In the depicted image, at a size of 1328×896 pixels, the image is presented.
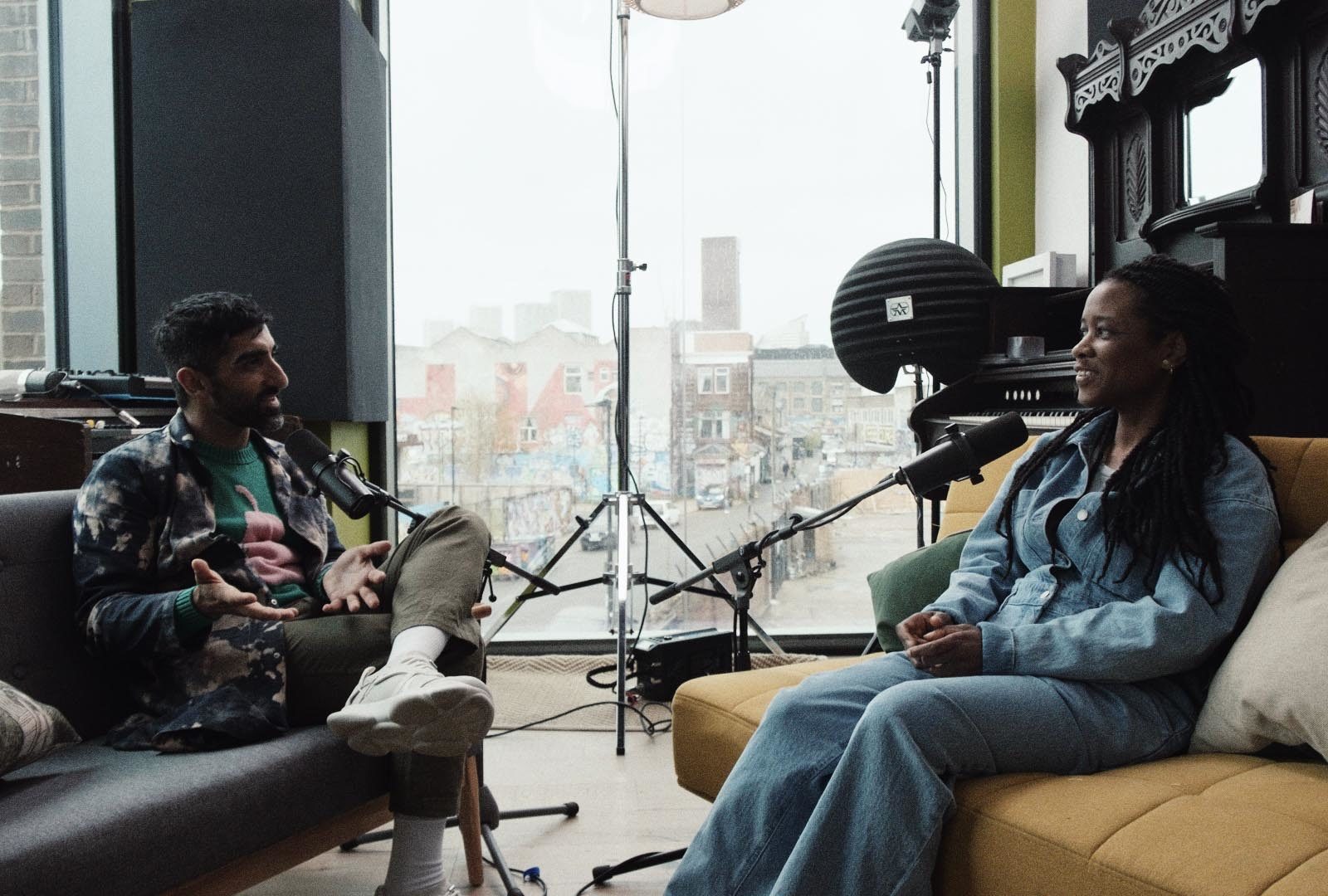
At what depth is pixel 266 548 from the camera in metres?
1.91

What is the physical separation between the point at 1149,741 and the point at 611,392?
268 centimetres

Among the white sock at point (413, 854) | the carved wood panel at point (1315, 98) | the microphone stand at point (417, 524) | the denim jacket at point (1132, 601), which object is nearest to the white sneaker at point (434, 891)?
the white sock at point (413, 854)

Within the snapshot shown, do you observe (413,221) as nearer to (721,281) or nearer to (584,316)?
(584,316)

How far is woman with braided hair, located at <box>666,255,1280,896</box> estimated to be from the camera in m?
1.34

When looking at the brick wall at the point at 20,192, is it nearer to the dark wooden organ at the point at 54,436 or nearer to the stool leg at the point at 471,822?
the dark wooden organ at the point at 54,436

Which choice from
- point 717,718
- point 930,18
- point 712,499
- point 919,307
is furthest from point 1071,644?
point 930,18

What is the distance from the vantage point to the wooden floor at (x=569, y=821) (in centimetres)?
199

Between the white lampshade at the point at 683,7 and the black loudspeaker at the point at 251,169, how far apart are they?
0.96 m

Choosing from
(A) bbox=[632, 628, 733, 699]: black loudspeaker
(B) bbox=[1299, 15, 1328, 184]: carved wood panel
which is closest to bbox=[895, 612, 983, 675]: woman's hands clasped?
(B) bbox=[1299, 15, 1328, 184]: carved wood panel

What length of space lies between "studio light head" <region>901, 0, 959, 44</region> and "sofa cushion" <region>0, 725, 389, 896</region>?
301 cm

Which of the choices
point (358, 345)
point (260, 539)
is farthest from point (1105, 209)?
point (260, 539)

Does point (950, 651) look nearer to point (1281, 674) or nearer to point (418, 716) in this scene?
point (1281, 674)

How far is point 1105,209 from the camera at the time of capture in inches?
126

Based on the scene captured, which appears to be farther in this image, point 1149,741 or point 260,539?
point 260,539
